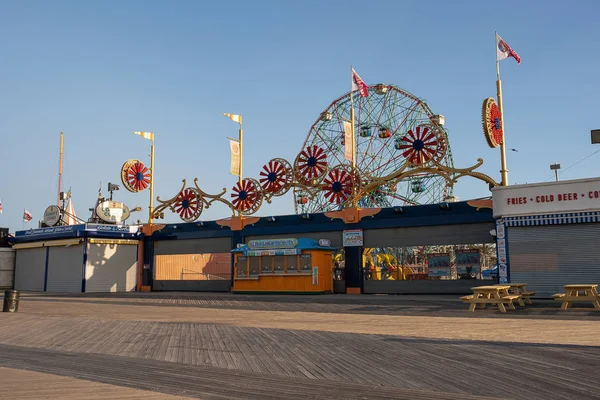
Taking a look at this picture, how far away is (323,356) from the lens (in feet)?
28.5

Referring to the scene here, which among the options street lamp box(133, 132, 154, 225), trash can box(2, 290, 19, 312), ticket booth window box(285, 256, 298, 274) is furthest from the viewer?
street lamp box(133, 132, 154, 225)

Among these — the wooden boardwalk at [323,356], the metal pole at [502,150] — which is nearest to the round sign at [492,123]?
the metal pole at [502,150]

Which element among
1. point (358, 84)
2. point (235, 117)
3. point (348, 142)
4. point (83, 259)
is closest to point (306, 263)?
point (348, 142)

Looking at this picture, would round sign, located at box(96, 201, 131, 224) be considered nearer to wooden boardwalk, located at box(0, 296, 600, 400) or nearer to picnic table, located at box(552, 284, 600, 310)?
wooden boardwalk, located at box(0, 296, 600, 400)

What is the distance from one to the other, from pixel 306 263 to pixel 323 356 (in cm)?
1924

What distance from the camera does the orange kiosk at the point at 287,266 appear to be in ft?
90.9

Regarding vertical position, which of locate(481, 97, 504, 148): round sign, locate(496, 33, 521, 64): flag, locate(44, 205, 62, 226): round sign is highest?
locate(496, 33, 521, 64): flag

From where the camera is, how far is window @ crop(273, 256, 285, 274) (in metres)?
28.6

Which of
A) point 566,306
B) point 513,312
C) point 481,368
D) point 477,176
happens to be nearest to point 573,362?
point 481,368

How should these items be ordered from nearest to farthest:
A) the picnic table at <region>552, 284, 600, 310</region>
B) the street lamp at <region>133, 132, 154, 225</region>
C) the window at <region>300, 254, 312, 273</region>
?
the picnic table at <region>552, 284, 600, 310</region> < the window at <region>300, 254, 312, 273</region> < the street lamp at <region>133, 132, 154, 225</region>

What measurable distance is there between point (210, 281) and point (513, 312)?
2182cm

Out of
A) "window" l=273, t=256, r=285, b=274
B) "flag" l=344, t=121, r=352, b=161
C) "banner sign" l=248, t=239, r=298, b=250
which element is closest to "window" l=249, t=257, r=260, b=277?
"banner sign" l=248, t=239, r=298, b=250

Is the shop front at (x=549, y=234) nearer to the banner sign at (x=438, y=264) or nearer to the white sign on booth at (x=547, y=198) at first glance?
the white sign on booth at (x=547, y=198)

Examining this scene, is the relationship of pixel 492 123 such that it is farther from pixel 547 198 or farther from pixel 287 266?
pixel 287 266
